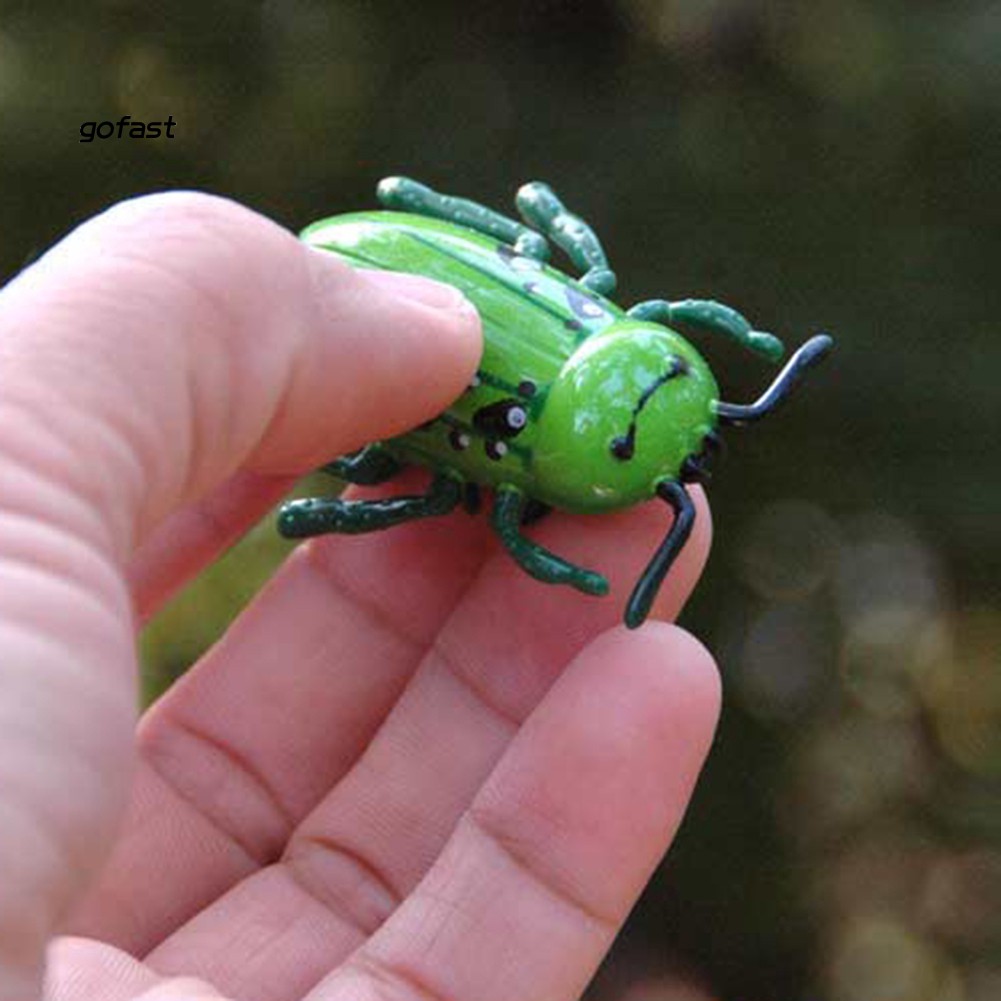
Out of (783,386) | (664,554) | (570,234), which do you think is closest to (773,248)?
(570,234)

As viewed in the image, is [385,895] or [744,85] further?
[744,85]

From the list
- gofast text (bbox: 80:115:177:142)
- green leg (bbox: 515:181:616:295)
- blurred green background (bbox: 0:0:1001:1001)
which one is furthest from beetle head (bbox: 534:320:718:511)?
gofast text (bbox: 80:115:177:142)

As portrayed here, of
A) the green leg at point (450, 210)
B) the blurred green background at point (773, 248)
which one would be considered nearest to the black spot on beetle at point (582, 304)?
the green leg at point (450, 210)

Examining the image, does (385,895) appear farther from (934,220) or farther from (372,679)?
(934,220)

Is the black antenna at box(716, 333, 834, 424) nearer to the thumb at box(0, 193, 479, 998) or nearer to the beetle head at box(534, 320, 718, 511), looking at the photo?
the beetle head at box(534, 320, 718, 511)

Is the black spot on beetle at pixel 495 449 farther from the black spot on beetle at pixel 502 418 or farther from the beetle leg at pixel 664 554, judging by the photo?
the beetle leg at pixel 664 554

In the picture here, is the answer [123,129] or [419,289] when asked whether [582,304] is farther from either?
[123,129]

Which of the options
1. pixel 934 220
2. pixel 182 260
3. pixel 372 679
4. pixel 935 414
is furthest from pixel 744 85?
pixel 182 260
